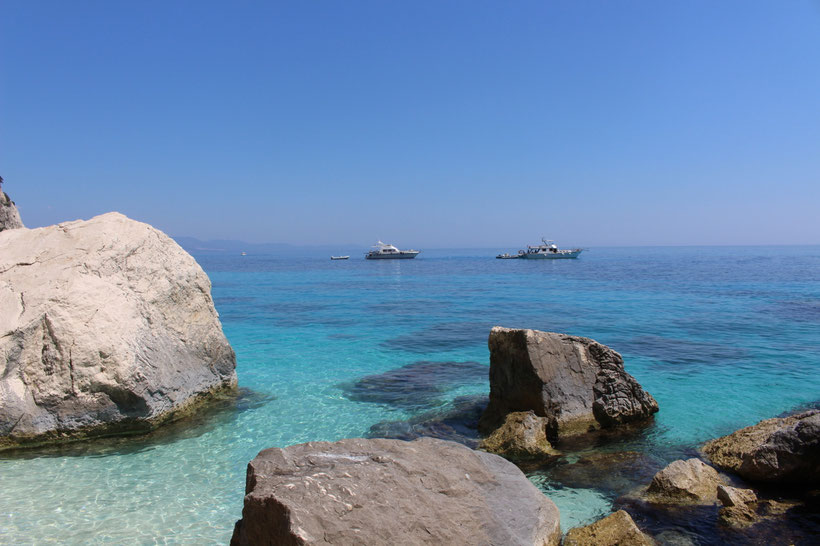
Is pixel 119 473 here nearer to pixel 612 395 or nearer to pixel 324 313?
pixel 612 395

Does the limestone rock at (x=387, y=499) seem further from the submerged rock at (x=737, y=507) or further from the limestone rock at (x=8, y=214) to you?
the limestone rock at (x=8, y=214)

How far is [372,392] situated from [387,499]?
841cm

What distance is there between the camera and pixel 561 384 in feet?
31.2

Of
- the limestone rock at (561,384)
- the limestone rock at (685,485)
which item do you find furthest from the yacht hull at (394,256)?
the limestone rock at (685,485)

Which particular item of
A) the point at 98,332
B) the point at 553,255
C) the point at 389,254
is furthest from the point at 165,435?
the point at 389,254

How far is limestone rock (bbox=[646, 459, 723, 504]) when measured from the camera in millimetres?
6703

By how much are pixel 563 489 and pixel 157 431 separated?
24.1ft

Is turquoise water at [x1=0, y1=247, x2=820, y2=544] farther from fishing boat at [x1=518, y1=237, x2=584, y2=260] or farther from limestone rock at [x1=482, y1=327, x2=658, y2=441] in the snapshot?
fishing boat at [x1=518, y1=237, x2=584, y2=260]

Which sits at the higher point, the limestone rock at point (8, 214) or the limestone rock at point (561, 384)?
the limestone rock at point (8, 214)

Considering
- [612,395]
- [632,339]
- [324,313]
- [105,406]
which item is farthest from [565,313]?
[105,406]

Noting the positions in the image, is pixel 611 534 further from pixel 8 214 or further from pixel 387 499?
pixel 8 214

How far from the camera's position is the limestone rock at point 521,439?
8.37 m

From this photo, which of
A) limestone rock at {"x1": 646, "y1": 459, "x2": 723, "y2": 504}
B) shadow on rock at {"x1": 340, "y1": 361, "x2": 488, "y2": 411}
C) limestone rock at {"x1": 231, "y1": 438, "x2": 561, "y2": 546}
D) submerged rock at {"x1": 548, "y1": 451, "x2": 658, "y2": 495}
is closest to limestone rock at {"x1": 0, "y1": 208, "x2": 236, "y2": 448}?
shadow on rock at {"x1": 340, "y1": 361, "x2": 488, "y2": 411}

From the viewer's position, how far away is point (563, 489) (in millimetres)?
7309
